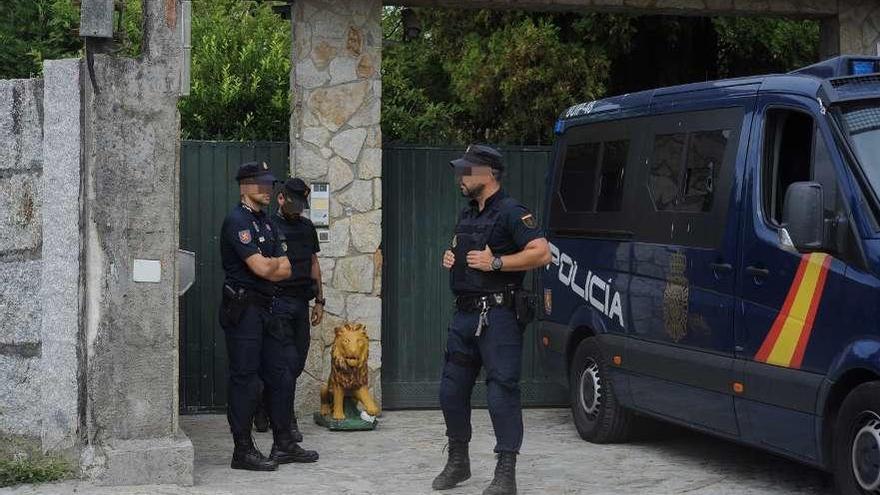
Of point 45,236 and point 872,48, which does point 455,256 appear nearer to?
point 45,236

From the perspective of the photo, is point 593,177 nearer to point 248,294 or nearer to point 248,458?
point 248,294

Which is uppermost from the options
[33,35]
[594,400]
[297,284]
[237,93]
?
[33,35]

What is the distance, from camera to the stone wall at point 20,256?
7785 millimetres

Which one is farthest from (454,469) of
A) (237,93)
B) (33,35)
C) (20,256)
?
(33,35)

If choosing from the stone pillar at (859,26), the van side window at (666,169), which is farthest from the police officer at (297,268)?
the stone pillar at (859,26)

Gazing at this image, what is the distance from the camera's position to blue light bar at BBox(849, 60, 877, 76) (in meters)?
7.54

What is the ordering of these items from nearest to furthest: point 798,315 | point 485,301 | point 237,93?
point 798,315 < point 485,301 < point 237,93

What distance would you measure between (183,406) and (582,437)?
314 cm

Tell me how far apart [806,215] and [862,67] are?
47.0 inches

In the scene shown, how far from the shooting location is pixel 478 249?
765cm

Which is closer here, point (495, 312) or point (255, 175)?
point (495, 312)

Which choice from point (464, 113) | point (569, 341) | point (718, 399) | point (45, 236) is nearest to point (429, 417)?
point (569, 341)

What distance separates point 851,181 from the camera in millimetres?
6992

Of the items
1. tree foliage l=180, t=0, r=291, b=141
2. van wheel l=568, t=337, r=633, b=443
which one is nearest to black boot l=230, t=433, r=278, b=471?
van wheel l=568, t=337, r=633, b=443
